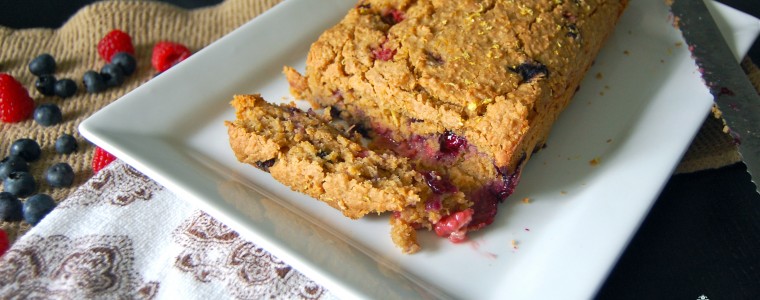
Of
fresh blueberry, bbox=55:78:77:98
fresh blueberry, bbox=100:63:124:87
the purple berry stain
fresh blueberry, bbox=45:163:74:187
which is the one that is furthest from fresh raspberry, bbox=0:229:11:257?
the purple berry stain

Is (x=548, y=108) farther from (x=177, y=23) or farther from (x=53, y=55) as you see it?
(x=53, y=55)

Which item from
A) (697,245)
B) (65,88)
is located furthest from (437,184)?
(65,88)

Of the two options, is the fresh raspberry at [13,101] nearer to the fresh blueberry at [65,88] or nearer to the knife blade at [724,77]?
the fresh blueberry at [65,88]

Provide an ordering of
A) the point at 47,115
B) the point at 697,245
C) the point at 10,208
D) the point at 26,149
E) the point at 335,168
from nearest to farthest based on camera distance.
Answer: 1. the point at 335,168
2. the point at 697,245
3. the point at 10,208
4. the point at 26,149
5. the point at 47,115

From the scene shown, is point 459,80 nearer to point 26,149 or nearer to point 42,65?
point 26,149

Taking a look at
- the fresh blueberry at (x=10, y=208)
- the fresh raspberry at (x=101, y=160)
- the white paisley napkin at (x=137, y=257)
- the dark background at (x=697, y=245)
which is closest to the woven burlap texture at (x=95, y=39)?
the fresh raspberry at (x=101, y=160)

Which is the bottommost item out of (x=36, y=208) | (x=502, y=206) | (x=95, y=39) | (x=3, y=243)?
(x=3, y=243)

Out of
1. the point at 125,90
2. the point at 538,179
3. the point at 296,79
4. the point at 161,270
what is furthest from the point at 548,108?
the point at 125,90

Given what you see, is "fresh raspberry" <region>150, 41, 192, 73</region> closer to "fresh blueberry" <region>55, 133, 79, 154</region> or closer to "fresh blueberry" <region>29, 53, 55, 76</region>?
"fresh blueberry" <region>29, 53, 55, 76</region>
